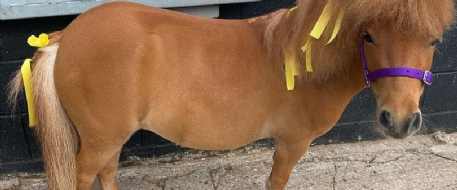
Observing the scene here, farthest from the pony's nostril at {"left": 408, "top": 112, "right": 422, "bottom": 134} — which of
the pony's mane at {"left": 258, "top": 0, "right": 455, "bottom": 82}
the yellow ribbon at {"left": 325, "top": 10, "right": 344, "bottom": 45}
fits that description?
the yellow ribbon at {"left": 325, "top": 10, "right": 344, "bottom": 45}

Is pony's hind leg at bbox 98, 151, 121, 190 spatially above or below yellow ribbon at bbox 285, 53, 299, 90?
below

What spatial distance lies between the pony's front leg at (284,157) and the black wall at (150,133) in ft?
2.62

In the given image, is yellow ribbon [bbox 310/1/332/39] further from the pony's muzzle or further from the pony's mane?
the pony's muzzle

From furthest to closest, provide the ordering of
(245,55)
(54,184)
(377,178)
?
(377,178), (54,184), (245,55)

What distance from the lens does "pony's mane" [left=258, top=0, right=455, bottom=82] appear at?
1.19m

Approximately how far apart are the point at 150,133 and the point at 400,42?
171 cm

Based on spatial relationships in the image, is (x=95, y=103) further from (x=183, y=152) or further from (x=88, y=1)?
(x=183, y=152)

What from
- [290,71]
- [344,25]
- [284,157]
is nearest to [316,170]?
[284,157]

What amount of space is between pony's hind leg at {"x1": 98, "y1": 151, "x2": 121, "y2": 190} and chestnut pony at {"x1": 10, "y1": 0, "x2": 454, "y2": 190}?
212 millimetres

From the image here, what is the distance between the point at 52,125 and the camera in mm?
1706

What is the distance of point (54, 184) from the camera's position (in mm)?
1837

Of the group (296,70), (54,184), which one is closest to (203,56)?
(296,70)

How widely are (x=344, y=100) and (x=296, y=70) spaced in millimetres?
279

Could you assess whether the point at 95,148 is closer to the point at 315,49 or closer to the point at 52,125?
the point at 52,125
